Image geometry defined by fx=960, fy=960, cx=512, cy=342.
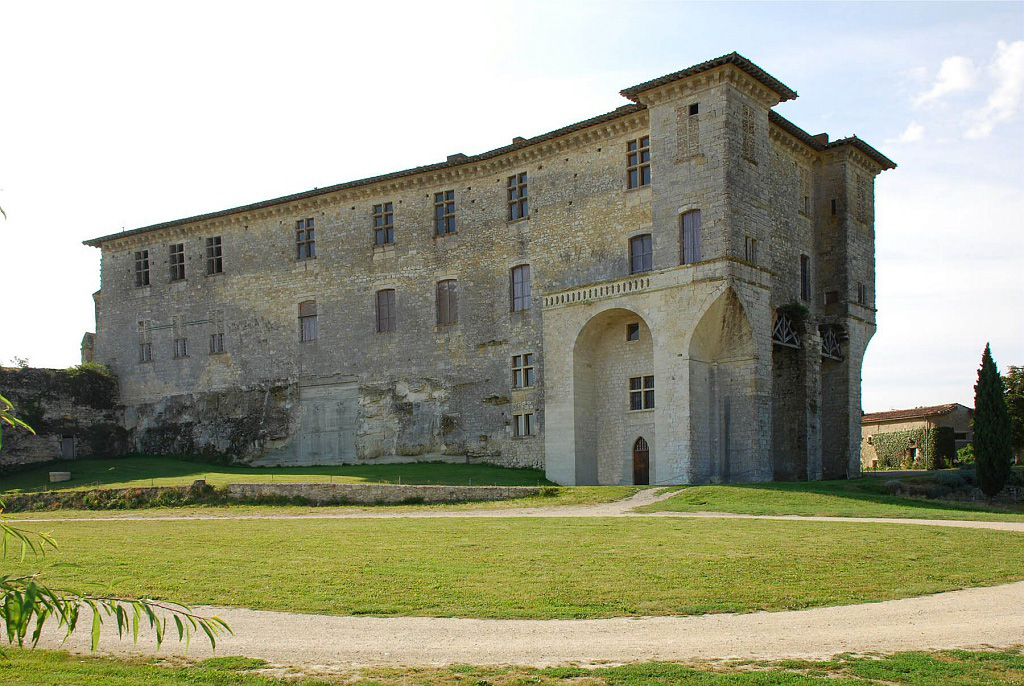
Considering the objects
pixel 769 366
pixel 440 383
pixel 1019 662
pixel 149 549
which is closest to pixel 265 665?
pixel 1019 662

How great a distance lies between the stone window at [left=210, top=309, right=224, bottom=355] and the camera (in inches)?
2018

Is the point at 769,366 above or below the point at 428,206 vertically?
below

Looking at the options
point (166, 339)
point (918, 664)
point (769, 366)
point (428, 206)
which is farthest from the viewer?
point (166, 339)

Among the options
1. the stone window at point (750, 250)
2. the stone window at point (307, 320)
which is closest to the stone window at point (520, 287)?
the stone window at point (750, 250)

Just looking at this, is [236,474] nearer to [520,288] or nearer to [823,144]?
[520,288]

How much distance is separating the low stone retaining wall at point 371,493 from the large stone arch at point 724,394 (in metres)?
7.38

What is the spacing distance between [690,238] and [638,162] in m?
4.39

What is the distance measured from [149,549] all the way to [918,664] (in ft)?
48.0

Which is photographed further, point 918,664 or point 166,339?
point 166,339

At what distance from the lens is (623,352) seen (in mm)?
38719

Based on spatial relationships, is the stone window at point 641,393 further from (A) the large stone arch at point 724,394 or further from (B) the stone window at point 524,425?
(B) the stone window at point 524,425

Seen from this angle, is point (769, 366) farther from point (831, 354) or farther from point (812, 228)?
point (812, 228)

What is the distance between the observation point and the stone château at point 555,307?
35562 mm

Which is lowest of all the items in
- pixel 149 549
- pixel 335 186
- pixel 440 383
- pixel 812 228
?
pixel 149 549
